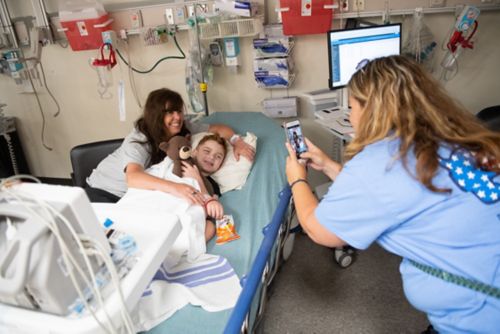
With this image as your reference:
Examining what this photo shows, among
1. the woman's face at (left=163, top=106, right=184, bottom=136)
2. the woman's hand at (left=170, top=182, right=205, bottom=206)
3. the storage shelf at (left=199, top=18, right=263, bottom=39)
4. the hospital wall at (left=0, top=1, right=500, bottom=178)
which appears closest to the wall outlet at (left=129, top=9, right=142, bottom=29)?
the hospital wall at (left=0, top=1, right=500, bottom=178)

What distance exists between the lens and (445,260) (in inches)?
37.5

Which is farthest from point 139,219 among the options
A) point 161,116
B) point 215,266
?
point 161,116

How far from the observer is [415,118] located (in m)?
0.99

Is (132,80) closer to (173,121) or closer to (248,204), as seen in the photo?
(173,121)

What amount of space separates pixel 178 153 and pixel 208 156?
0.20 metres

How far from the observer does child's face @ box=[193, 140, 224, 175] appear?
2.02 metres

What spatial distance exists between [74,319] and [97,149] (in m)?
1.63

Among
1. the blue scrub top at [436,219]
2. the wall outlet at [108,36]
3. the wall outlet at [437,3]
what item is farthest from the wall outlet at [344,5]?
the blue scrub top at [436,219]

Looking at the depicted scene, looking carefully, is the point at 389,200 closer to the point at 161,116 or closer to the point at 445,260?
the point at 445,260

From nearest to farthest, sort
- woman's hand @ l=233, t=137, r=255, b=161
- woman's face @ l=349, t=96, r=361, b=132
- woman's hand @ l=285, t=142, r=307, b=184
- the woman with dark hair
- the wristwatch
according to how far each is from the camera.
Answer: woman's face @ l=349, t=96, r=361, b=132 → woman's hand @ l=285, t=142, r=307, b=184 → the woman with dark hair → woman's hand @ l=233, t=137, r=255, b=161 → the wristwatch

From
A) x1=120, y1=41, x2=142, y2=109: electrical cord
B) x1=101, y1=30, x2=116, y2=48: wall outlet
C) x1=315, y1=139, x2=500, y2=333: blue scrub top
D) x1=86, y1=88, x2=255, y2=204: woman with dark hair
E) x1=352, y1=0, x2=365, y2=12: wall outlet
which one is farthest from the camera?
x1=120, y1=41, x2=142, y2=109: electrical cord

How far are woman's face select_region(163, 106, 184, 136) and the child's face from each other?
0.17 m

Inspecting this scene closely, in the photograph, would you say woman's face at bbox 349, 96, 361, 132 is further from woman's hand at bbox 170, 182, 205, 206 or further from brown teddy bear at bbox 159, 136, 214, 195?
brown teddy bear at bbox 159, 136, 214, 195

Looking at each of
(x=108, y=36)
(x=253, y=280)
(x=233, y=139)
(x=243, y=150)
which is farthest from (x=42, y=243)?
(x=108, y=36)
